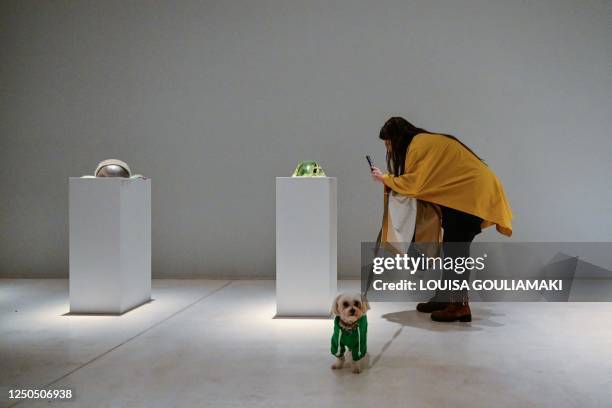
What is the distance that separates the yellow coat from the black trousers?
93mm

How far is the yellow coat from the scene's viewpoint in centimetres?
471

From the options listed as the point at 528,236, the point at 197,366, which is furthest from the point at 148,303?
the point at 528,236

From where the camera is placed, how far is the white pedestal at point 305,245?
4.90 metres

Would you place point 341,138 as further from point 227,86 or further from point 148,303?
point 148,303

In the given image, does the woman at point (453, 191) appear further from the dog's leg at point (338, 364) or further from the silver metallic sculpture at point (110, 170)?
Result: the silver metallic sculpture at point (110, 170)

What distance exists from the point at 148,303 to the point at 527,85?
178 inches

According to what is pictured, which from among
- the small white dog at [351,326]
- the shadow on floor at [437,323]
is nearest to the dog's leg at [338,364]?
the small white dog at [351,326]

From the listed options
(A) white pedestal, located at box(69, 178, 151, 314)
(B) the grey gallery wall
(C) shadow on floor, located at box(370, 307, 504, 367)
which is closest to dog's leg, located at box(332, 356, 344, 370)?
(C) shadow on floor, located at box(370, 307, 504, 367)

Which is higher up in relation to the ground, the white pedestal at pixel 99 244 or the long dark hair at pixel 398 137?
the long dark hair at pixel 398 137

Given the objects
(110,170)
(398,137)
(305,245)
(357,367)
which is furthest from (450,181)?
(110,170)

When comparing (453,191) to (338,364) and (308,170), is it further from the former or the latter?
(338,364)

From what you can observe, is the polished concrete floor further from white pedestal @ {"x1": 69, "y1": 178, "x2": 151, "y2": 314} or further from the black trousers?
the black trousers

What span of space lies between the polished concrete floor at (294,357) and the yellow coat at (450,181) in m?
0.87

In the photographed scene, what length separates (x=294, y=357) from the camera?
374 cm
